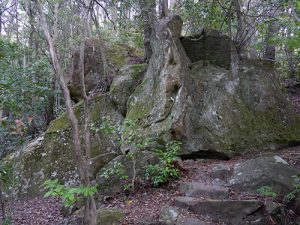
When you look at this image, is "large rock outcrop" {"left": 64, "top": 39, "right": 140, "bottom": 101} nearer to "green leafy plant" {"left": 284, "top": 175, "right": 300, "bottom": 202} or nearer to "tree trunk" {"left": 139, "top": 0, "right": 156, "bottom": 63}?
"tree trunk" {"left": 139, "top": 0, "right": 156, "bottom": 63}

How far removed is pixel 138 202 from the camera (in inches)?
204

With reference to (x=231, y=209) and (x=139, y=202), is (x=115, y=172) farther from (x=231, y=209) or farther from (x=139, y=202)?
(x=231, y=209)

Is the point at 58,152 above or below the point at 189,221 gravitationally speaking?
above

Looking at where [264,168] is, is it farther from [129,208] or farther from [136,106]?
[136,106]

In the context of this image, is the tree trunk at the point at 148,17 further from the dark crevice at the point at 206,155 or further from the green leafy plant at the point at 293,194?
the green leafy plant at the point at 293,194

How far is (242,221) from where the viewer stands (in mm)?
4336

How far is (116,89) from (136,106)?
127cm

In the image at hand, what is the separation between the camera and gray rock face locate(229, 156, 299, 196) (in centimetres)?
490

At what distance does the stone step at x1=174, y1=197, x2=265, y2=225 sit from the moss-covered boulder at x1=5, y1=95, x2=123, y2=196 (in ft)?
10.5

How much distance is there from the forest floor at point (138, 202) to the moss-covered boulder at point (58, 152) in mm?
593

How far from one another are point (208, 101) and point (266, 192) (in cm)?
292

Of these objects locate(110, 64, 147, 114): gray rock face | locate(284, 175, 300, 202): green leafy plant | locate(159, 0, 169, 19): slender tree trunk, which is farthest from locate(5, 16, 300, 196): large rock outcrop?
locate(284, 175, 300, 202): green leafy plant

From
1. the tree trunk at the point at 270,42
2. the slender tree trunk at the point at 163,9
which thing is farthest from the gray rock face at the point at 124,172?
the tree trunk at the point at 270,42

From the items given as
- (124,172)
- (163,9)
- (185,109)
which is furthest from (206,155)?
(163,9)
